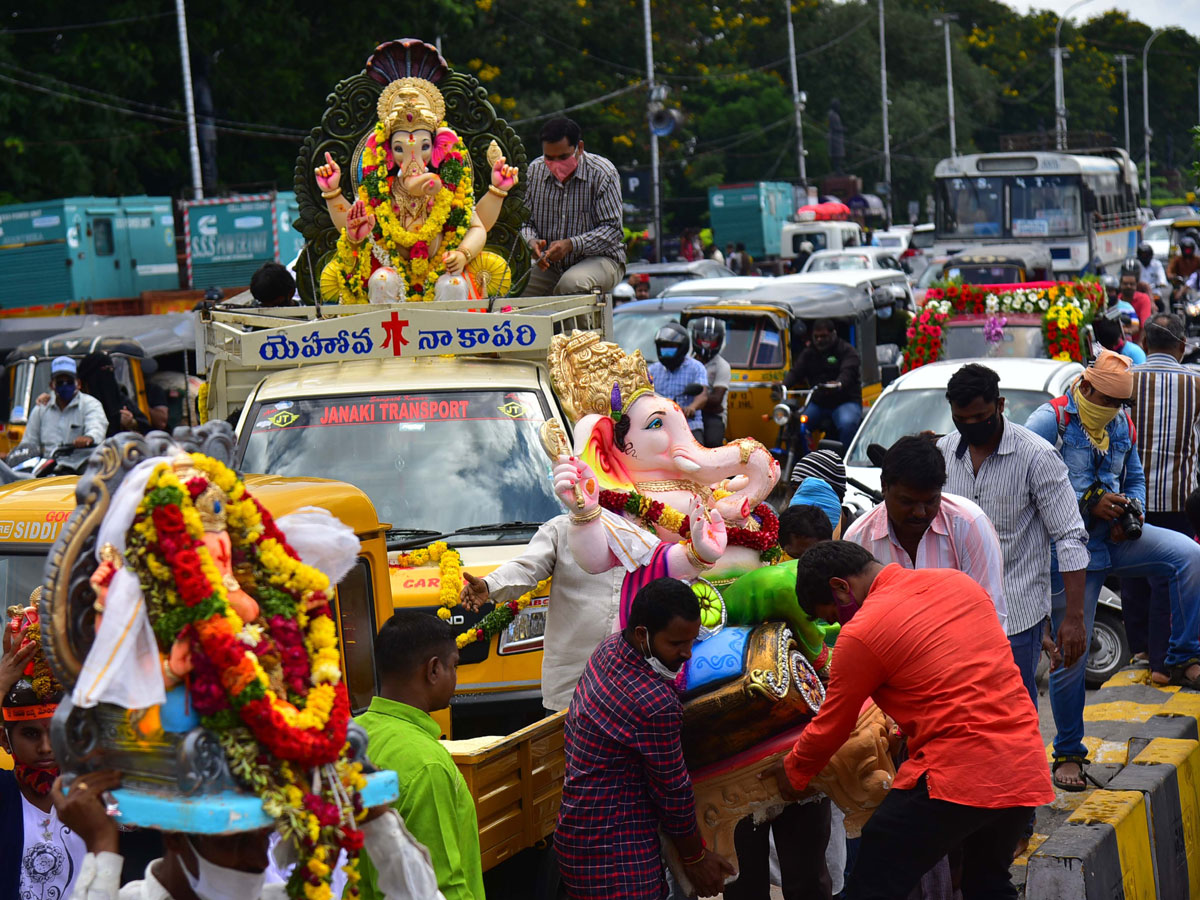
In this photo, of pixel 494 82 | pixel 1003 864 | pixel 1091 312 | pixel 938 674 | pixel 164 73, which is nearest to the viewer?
pixel 938 674

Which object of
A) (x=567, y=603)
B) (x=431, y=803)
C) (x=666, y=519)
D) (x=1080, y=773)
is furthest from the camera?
(x=1080, y=773)

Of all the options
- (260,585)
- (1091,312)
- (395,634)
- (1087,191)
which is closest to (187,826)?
(260,585)

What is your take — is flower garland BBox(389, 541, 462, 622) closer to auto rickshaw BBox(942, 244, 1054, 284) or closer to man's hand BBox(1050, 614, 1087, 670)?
man's hand BBox(1050, 614, 1087, 670)

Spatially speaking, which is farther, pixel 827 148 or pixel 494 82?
pixel 827 148

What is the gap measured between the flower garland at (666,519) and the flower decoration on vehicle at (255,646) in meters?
2.39

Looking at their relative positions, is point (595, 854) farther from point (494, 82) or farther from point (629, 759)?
point (494, 82)

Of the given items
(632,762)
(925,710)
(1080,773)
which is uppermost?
(925,710)

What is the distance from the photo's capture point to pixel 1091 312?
15305 mm

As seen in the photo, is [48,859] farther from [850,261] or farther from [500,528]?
[850,261]

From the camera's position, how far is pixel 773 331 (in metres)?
17.1

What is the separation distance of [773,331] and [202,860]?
14.2 metres

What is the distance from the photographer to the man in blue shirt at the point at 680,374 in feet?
45.8

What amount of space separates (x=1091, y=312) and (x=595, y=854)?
38.5 ft

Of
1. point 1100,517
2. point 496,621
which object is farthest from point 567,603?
point 1100,517
